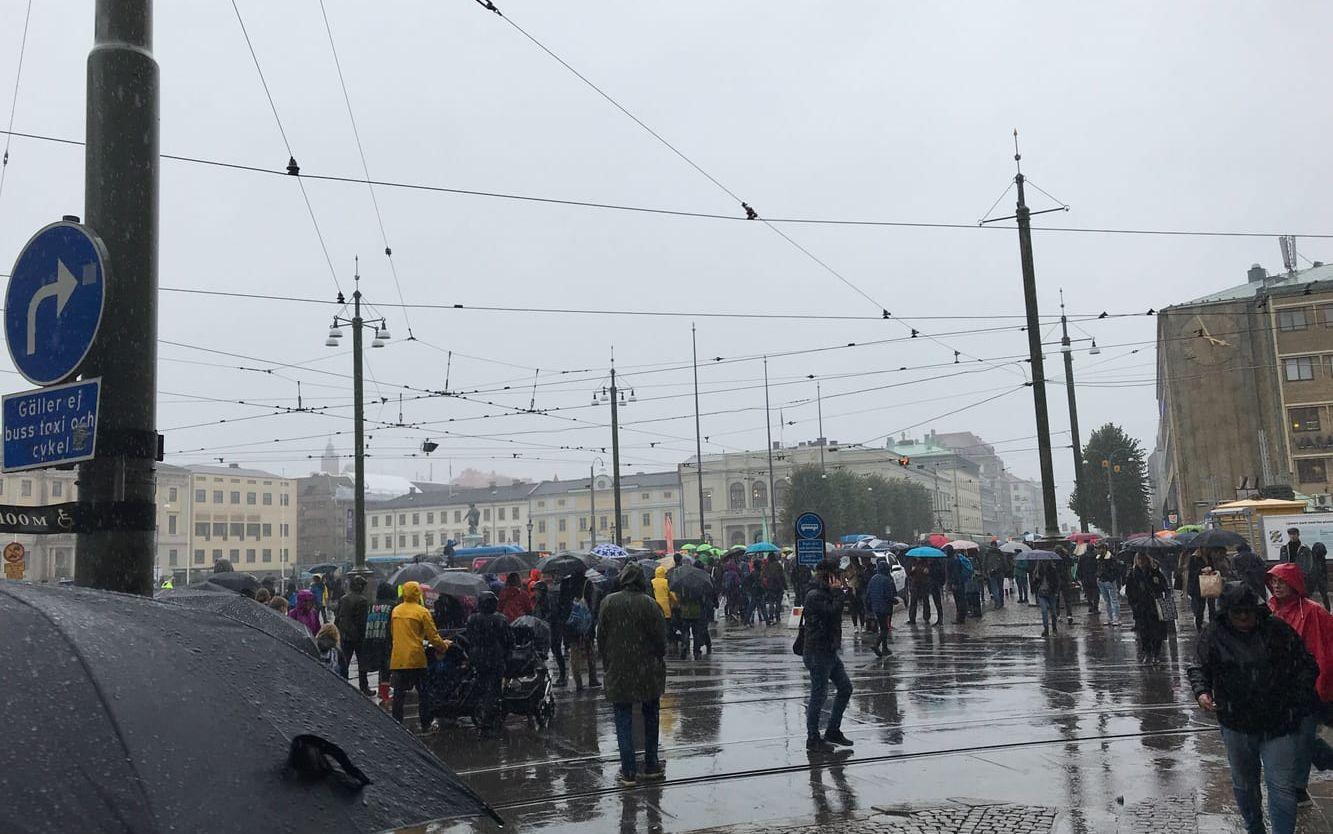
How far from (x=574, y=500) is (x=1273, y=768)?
357ft

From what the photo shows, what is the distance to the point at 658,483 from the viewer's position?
113m

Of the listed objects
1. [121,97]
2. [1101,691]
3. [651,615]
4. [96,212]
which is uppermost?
[121,97]

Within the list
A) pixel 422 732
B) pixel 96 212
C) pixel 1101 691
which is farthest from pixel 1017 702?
pixel 96 212

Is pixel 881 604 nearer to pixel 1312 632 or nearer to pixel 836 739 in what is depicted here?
pixel 836 739

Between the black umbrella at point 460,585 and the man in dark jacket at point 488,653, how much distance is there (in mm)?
4143

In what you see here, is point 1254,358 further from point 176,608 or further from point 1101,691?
point 176,608

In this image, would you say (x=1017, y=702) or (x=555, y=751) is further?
(x=1017, y=702)

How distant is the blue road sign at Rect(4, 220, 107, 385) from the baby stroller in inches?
308

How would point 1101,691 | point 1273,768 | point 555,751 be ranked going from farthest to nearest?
point 1101,691
point 555,751
point 1273,768

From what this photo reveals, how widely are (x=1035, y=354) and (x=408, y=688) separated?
1553cm

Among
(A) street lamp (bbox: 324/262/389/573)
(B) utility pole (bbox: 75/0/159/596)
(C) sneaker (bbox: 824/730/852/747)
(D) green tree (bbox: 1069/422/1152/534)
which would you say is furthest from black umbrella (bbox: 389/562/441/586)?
A: (D) green tree (bbox: 1069/422/1152/534)

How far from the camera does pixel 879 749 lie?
9.76 m

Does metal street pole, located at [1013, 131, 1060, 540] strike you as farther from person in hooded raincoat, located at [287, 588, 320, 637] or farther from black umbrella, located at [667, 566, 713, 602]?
person in hooded raincoat, located at [287, 588, 320, 637]

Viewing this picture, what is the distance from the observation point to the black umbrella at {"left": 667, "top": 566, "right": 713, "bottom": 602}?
19016mm
